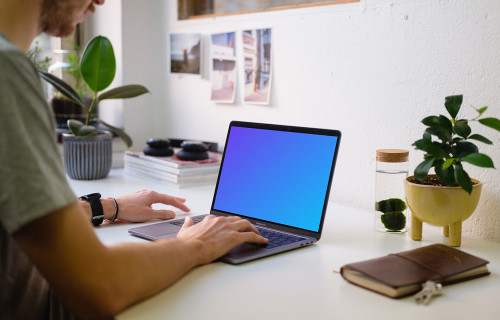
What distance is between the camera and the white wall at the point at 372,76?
1.26 metres

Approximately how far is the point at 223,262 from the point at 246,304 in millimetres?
192

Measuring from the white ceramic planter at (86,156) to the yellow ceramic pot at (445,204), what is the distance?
105cm

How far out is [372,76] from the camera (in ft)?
4.89

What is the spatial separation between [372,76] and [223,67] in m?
0.65

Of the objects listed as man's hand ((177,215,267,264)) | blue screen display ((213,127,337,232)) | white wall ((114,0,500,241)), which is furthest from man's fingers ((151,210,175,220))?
white wall ((114,0,500,241))

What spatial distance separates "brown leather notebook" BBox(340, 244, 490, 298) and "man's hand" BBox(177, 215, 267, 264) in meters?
0.21

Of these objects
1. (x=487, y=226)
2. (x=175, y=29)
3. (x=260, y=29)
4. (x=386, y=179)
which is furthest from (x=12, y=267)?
(x=175, y=29)

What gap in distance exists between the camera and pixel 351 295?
931 millimetres

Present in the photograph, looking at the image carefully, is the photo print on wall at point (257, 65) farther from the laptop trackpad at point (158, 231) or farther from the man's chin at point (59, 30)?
the man's chin at point (59, 30)

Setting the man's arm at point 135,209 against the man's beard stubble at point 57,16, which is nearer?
the man's beard stubble at point 57,16

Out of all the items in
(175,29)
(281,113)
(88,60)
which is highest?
(175,29)

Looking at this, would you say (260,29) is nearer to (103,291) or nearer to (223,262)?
(223,262)

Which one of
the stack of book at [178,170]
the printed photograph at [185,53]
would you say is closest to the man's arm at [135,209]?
the stack of book at [178,170]

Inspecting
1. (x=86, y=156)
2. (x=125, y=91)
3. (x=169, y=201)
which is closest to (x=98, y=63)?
(x=125, y=91)
